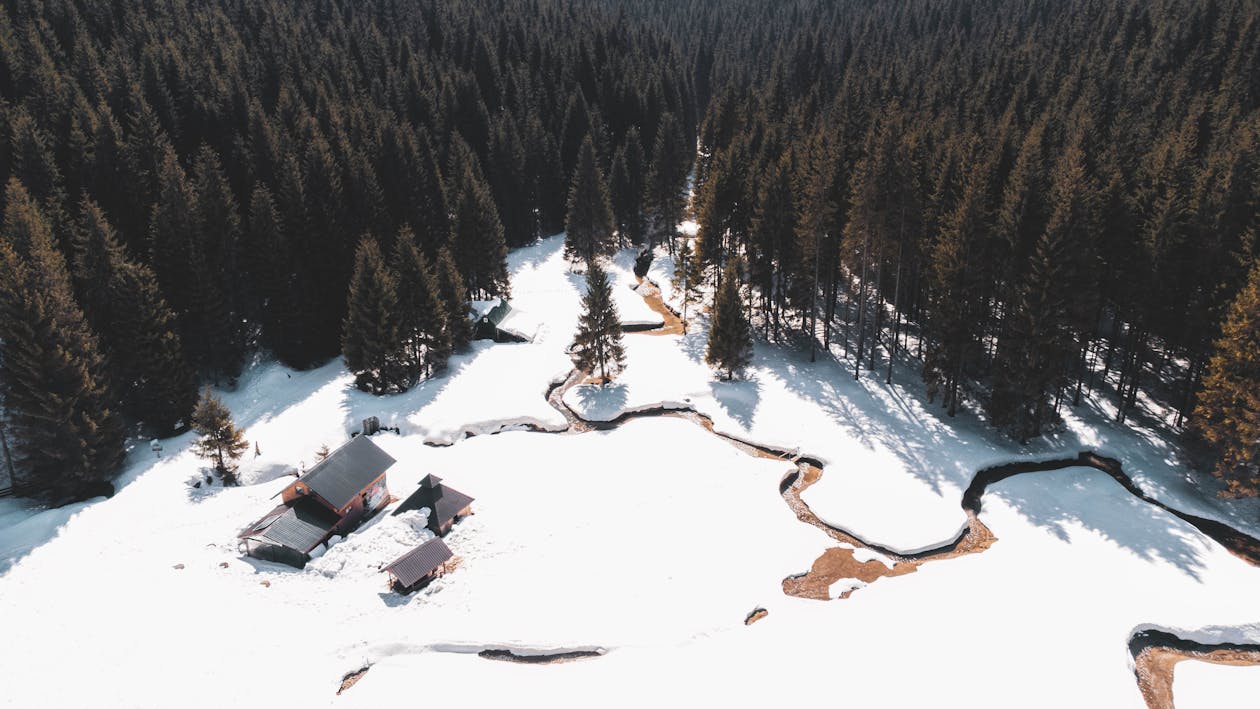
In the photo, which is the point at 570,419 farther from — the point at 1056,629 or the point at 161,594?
the point at 1056,629

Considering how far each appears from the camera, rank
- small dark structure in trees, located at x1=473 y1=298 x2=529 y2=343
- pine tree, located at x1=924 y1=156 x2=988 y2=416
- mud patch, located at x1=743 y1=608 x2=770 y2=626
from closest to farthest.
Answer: mud patch, located at x1=743 y1=608 x2=770 y2=626 < pine tree, located at x1=924 y1=156 x2=988 y2=416 < small dark structure in trees, located at x1=473 y1=298 x2=529 y2=343

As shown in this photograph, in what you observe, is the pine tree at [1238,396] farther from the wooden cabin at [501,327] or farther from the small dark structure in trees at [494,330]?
the small dark structure in trees at [494,330]

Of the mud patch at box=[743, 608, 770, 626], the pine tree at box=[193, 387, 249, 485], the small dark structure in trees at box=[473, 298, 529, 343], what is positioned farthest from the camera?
the small dark structure in trees at box=[473, 298, 529, 343]

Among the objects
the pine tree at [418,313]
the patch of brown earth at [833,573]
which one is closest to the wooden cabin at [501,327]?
the pine tree at [418,313]

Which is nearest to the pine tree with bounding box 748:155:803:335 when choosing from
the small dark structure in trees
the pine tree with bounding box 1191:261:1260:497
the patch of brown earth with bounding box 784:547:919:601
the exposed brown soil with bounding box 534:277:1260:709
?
the exposed brown soil with bounding box 534:277:1260:709

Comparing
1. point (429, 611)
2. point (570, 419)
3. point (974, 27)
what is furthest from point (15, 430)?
point (974, 27)

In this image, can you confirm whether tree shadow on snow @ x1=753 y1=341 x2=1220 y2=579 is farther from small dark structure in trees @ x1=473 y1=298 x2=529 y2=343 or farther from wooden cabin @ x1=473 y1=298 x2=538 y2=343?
small dark structure in trees @ x1=473 y1=298 x2=529 y2=343

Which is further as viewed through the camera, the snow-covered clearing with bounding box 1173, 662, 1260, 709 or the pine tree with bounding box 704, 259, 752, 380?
the pine tree with bounding box 704, 259, 752, 380
